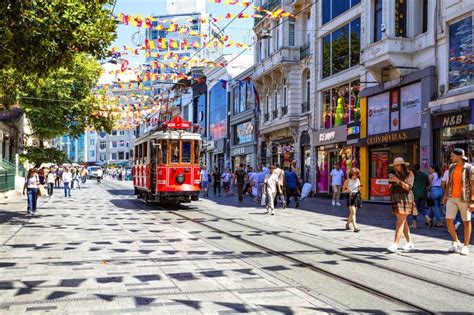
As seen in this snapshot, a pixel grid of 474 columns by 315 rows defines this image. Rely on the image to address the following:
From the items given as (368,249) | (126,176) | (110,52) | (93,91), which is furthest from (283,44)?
(126,176)

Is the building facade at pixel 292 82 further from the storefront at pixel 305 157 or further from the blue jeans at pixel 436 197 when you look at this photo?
the blue jeans at pixel 436 197

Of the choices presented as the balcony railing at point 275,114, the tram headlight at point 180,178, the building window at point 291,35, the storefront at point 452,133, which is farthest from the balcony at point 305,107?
the tram headlight at point 180,178

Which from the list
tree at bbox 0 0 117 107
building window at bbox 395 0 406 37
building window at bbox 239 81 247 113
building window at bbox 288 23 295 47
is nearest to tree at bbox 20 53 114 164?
building window at bbox 239 81 247 113

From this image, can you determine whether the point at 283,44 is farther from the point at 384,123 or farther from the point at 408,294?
the point at 408,294

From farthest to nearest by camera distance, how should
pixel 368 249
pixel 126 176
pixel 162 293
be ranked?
pixel 126 176 → pixel 368 249 → pixel 162 293

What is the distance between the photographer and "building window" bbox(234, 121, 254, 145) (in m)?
43.5

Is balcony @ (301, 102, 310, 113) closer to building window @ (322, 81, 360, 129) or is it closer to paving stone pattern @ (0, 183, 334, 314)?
building window @ (322, 81, 360, 129)

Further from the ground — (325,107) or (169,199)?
(325,107)

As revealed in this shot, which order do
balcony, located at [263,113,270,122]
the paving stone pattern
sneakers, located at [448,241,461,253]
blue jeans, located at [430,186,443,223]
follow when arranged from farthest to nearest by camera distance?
balcony, located at [263,113,270,122] → blue jeans, located at [430,186,443,223] → sneakers, located at [448,241,461,253] → the paving stone pattern

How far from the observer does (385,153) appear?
24.7 m

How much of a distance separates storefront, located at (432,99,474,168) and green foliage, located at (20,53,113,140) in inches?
903

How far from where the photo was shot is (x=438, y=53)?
67.7 feet

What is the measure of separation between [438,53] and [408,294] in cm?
1600

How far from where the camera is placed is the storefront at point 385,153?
2238cm
